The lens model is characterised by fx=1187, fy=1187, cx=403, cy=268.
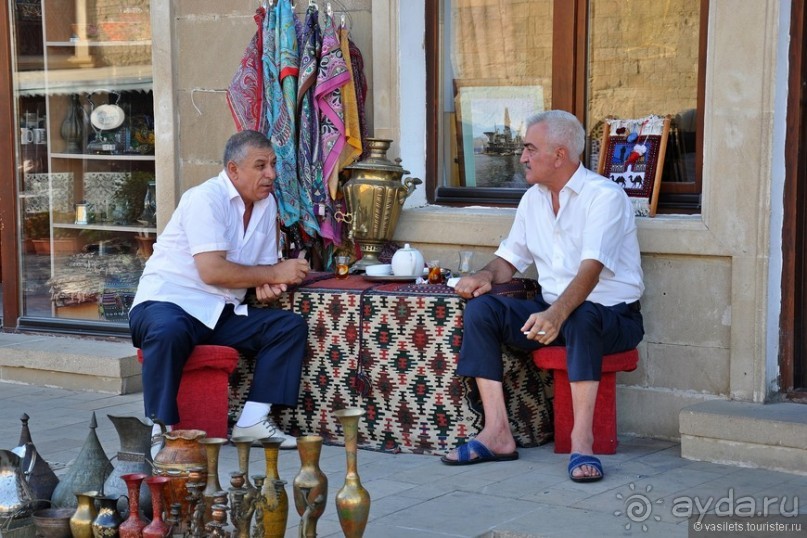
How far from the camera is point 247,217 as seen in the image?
5.44 m

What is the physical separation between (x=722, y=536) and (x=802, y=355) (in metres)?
1.57

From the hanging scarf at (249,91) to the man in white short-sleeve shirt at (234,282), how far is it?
0.62 meters

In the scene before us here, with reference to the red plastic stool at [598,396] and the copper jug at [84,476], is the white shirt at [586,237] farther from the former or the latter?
the copper jug at [84,476]

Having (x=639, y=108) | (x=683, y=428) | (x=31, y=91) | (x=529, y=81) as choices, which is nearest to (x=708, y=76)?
(x=639, y=108)

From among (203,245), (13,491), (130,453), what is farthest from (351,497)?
(203,245)

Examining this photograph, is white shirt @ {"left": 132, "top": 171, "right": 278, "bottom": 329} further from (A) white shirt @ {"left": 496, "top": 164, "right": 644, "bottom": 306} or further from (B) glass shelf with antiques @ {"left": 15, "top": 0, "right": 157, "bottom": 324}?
(B) glass shelf with antiques @ {"left": 15, "top": 0, "right": 157, "bottom": 324}

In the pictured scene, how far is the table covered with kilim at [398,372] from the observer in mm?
5078

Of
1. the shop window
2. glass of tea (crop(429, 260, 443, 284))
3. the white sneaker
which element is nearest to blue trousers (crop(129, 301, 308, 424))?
the white sneaker

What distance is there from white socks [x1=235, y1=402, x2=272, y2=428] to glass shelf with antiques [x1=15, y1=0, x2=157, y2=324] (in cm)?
222

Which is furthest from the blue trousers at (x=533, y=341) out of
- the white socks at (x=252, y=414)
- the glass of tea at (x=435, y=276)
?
the white socks at (x=252, y=414)

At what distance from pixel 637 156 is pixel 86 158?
3590 mm

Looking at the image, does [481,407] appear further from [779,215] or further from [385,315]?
[779,215]

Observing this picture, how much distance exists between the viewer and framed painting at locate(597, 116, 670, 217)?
548 cm

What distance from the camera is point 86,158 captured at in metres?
→ 7.42
